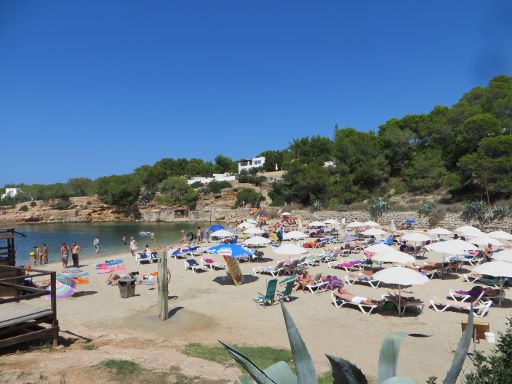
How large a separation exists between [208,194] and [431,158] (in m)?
39.1

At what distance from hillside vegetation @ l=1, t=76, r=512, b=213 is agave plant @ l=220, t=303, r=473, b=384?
117 ft

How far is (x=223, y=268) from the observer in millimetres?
17703

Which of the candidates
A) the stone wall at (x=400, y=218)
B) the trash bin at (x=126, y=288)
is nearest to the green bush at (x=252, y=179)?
the stone wall at (x=400, y=218)

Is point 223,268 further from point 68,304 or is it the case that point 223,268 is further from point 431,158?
point 431,158

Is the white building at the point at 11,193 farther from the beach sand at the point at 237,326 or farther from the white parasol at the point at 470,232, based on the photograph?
the white parasol at the point at 470,232

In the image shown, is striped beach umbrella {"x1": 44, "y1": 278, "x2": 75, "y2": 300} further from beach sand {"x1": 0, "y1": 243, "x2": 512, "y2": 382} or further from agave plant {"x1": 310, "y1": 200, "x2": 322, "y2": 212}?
agave plant {"x1": 310, "y1": 200, "x2": 322, "y2": 212}

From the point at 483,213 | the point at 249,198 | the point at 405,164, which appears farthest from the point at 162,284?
the point at 249,198

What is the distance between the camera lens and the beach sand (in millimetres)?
6828

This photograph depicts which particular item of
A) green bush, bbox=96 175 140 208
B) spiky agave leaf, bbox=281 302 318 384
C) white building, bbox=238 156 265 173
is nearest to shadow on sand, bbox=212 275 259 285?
spiky agave leaf, bbox=281 302 318 384

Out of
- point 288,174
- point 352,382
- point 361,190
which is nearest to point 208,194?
point 288,174

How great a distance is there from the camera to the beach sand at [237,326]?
683cm

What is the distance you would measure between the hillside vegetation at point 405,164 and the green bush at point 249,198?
16cm

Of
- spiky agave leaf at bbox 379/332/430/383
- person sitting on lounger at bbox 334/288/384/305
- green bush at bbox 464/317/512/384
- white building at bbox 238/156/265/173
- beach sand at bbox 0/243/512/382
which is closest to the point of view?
spiky agave leaf at bbox 379/332/430/383

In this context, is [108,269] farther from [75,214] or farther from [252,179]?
[75,214]
